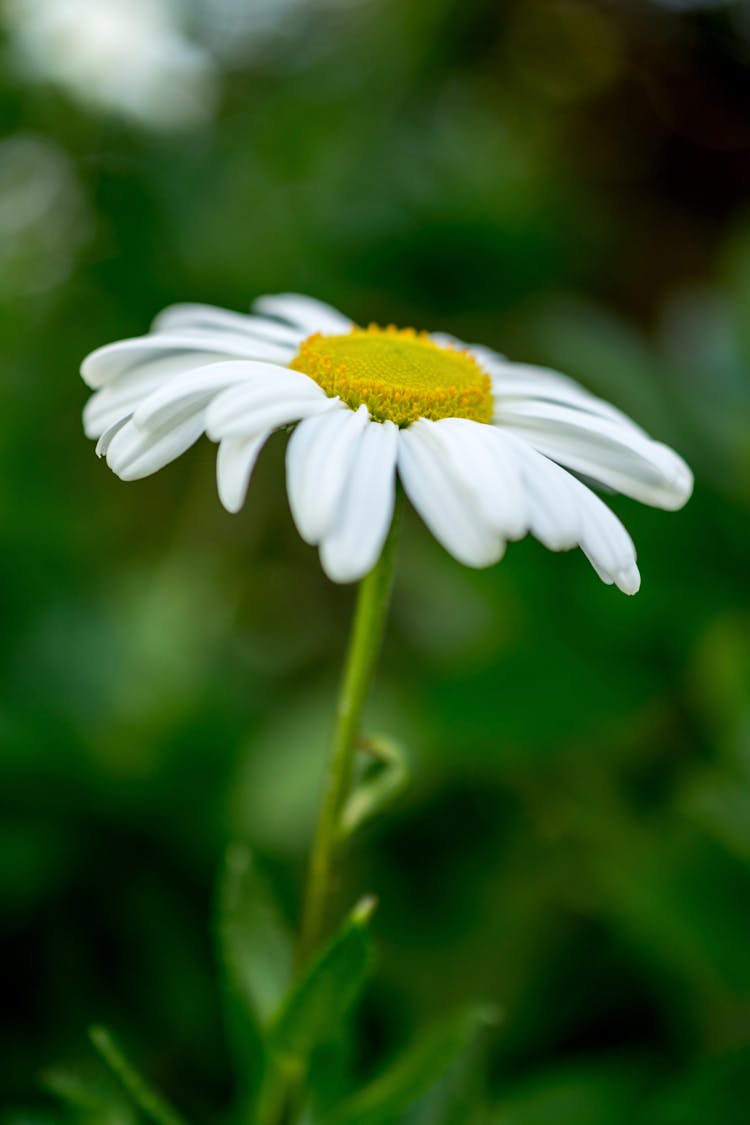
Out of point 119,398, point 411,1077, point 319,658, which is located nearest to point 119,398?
point 119,398

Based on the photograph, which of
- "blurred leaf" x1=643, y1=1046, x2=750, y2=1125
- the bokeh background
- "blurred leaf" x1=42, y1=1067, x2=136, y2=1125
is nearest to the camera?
"blurred leaf" x1=42, y1=1067, x2=136, y2=1125

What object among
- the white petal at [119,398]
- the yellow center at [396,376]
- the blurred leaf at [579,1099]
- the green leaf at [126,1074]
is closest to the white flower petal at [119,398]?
the white petal at [119,398]

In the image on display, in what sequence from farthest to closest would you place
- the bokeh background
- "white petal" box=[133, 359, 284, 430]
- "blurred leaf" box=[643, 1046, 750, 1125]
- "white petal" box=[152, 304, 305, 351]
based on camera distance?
the bokeh background → "blurred leaf" box=[643, 1046, 750, 1125] → "white petal" box=[152, 304, 305, 351] → "white petal" box=[133, 359, 284, 430]

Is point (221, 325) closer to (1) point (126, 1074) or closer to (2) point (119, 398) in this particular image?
(2) point (119, 398)

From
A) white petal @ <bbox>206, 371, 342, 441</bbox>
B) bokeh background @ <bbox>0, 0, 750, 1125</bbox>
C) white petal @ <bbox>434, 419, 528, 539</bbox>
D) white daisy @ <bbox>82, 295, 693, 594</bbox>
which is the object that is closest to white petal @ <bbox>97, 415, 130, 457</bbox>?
white daisy @ <bbox>82, 295, 693, 594</bbox>

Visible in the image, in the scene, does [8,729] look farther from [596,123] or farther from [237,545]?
[596,123]

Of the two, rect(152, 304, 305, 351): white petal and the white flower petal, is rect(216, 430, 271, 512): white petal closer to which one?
the white flower petal
